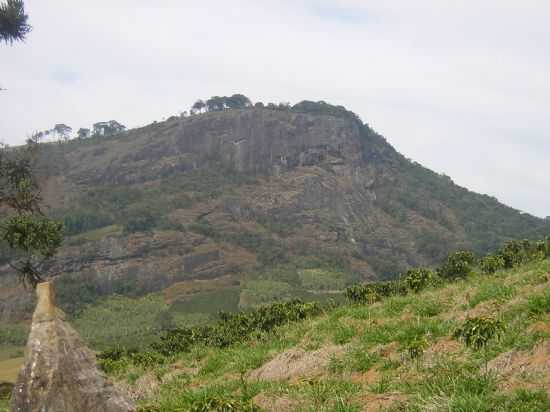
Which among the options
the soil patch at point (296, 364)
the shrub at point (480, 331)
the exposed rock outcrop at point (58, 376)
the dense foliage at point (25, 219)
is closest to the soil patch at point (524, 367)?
the shrub at point (480, 331)

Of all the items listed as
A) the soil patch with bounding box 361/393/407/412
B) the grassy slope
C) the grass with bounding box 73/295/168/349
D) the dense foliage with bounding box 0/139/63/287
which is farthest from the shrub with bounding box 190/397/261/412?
the grass with bounding box 73/295/168/349

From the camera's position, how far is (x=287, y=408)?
27.3 feet

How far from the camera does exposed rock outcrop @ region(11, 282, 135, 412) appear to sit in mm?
6523

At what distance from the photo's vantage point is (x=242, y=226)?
545ft

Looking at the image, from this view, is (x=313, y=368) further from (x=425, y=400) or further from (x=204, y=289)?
(x=204, y=289)

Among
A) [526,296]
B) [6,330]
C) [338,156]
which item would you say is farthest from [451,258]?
[338,156]

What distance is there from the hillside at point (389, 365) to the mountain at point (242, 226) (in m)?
103

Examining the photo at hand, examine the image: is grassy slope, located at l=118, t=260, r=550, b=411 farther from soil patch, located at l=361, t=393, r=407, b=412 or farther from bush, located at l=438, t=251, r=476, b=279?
bush, located at l=438, t=251, r=476, b=279

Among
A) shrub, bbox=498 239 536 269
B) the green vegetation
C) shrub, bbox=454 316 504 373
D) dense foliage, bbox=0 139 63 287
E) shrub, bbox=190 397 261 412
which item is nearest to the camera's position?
shrub, bbox=190 397 261 412

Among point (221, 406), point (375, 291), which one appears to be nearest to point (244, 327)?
point (375, 291)

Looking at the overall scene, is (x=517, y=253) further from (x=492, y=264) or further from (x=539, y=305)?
(x=539, y=305)

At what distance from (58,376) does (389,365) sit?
5.16 meters

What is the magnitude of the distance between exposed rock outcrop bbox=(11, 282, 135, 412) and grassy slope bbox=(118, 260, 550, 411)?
799 mm

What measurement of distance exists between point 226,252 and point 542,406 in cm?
14551
